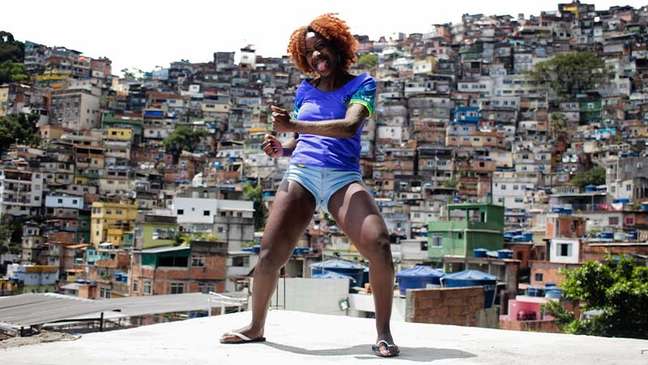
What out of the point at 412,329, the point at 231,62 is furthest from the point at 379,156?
the point at 412,329

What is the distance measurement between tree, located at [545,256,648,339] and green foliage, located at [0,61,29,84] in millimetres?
80692

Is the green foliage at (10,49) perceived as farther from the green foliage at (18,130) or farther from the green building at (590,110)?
the green building at (590,110)

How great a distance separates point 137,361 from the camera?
3.96m

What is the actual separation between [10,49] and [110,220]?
54052mm

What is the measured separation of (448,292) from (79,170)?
52738mm

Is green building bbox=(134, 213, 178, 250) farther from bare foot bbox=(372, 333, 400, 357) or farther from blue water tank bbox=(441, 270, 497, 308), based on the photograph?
bare foot bbox=(372, 333, 400, 357)

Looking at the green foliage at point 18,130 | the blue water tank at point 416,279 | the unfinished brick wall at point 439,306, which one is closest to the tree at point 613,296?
the unfinished brick wall at point 439,306

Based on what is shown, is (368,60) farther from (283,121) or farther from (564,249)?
(283,121)

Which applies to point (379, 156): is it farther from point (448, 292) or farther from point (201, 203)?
point (448, 292)

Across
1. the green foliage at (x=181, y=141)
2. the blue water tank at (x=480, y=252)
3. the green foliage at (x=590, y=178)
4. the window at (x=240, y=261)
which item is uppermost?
the green foliage at (x=181, y=141)

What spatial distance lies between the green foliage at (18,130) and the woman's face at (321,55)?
228 feet

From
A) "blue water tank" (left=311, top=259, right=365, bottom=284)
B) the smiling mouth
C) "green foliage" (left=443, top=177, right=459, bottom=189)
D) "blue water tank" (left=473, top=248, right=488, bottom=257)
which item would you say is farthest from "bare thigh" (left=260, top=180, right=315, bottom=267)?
"green foliage" (left=443, top=177, right=459, bottom=189)

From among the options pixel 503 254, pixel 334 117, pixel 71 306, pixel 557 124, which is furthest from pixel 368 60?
pixel 334 117

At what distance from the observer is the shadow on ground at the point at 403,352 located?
14.5 ft
